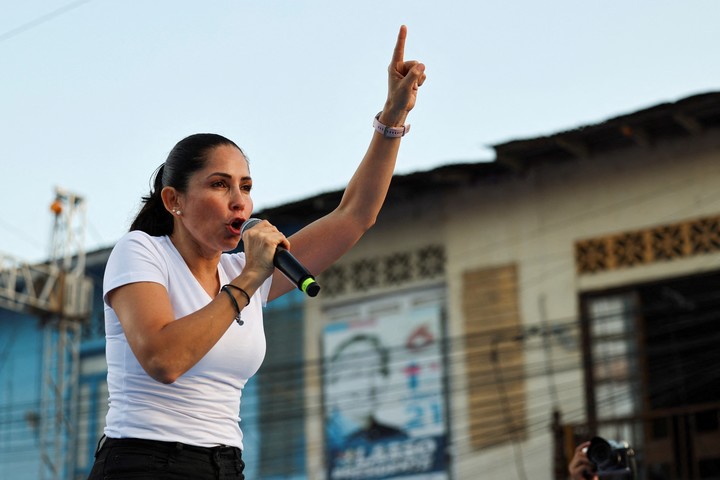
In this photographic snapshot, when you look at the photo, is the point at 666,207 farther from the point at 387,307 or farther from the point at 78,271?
the point at 78,271

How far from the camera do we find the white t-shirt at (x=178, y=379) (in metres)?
2.85

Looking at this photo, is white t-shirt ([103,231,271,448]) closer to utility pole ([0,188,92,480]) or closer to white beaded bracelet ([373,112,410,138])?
white beaded bracelet ([373,112,410,138])

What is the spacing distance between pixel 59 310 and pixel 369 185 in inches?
608

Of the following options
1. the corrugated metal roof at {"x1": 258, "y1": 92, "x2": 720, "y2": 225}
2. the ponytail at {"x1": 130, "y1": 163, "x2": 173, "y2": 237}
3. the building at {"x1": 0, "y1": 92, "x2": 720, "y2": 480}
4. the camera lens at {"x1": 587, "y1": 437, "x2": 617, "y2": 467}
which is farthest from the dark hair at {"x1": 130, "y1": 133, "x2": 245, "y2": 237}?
the corrugated metal roof at {"x1": 258, "y1": 92, "x2": 720, "y2": 225}

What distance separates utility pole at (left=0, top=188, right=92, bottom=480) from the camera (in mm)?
18188

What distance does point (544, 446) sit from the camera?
14352 millimetres

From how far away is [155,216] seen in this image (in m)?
3.25

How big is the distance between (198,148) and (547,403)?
11763 millimetres

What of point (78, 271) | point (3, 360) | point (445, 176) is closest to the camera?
point (445, 176)

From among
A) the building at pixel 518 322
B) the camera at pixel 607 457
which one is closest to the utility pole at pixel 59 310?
the building at pixel 518 322

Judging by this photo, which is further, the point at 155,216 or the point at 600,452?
the point at 600,452

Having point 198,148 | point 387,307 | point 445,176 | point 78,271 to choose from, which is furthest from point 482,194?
point 198,148

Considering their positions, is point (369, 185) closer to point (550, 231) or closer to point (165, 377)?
point (165, 377)

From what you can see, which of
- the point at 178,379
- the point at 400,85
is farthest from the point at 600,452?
the point at 178,379
